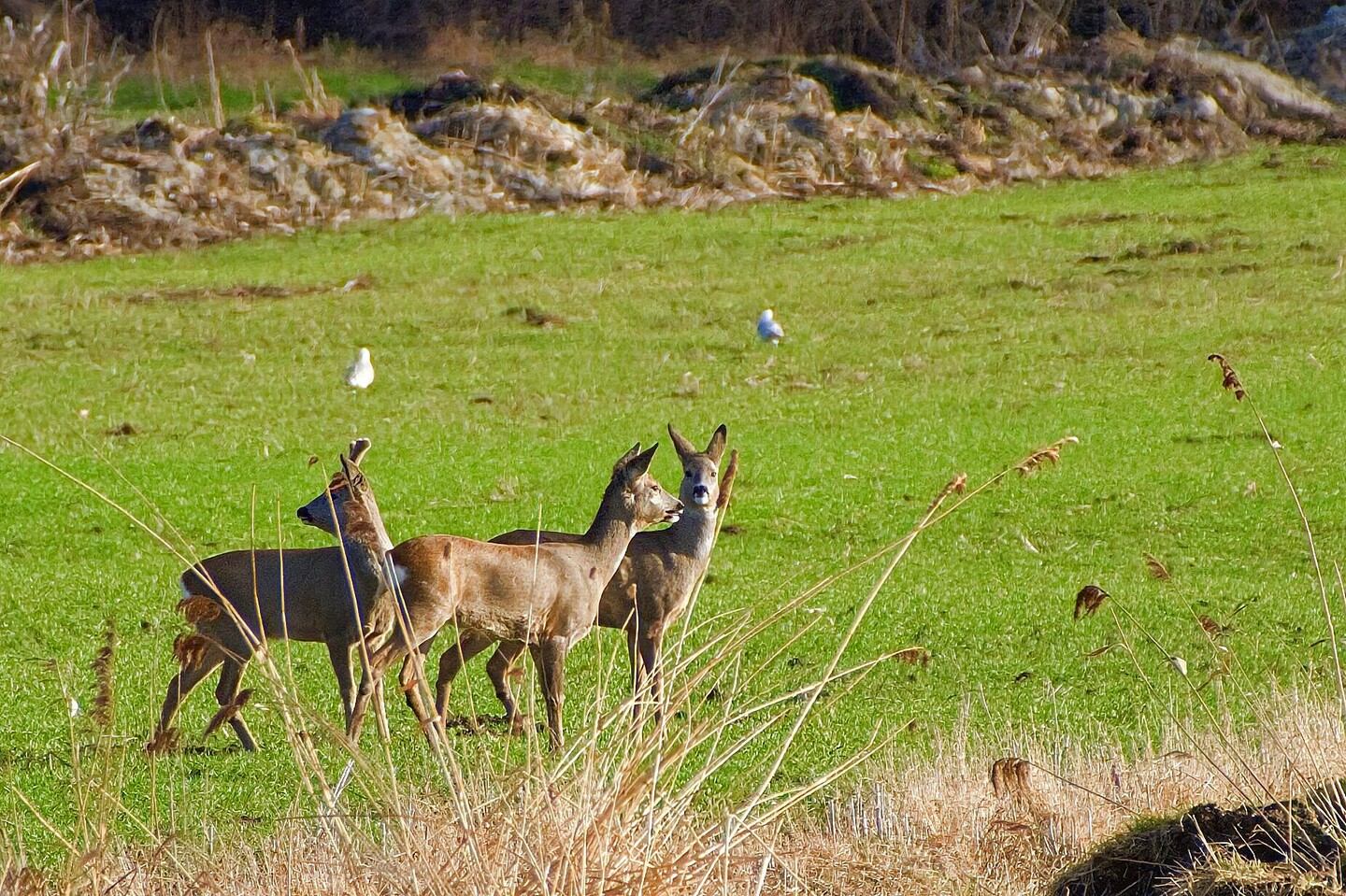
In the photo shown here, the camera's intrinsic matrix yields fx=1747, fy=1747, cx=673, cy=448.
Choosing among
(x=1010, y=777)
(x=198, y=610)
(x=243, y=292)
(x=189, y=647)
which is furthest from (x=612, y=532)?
(x=243, y=292)

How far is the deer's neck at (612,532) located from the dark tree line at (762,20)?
2566 cm

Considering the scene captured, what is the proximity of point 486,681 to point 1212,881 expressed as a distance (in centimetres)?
506

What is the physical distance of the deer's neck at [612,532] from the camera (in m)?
7.54

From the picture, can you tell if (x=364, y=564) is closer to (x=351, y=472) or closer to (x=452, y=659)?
(x=452, y=659)

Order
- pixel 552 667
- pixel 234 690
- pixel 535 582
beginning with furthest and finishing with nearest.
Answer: pixel 234 690 → pixel 552 667 → pixel 535 582

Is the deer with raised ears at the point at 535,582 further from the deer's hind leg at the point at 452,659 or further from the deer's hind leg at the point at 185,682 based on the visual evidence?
the deer's hind leg at the point at 185,682

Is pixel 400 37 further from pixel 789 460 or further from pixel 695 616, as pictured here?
pixel 695 616

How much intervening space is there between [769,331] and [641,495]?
13.9 metres

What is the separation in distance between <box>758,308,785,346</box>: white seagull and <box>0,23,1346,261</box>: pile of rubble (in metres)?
7.45

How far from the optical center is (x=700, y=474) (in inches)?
325

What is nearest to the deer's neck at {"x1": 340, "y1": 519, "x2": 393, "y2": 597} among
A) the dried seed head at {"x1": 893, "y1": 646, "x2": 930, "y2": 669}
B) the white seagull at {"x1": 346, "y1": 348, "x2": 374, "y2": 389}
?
the dried seed head at {"x1": 893, "y1": 646, "x2": 930, "y2": 669}

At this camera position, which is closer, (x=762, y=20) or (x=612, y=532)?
(x=612, y=532)

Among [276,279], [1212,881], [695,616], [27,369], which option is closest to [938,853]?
[1212,881]

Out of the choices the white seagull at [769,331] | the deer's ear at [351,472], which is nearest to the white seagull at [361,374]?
the white seagull at [769,331]
